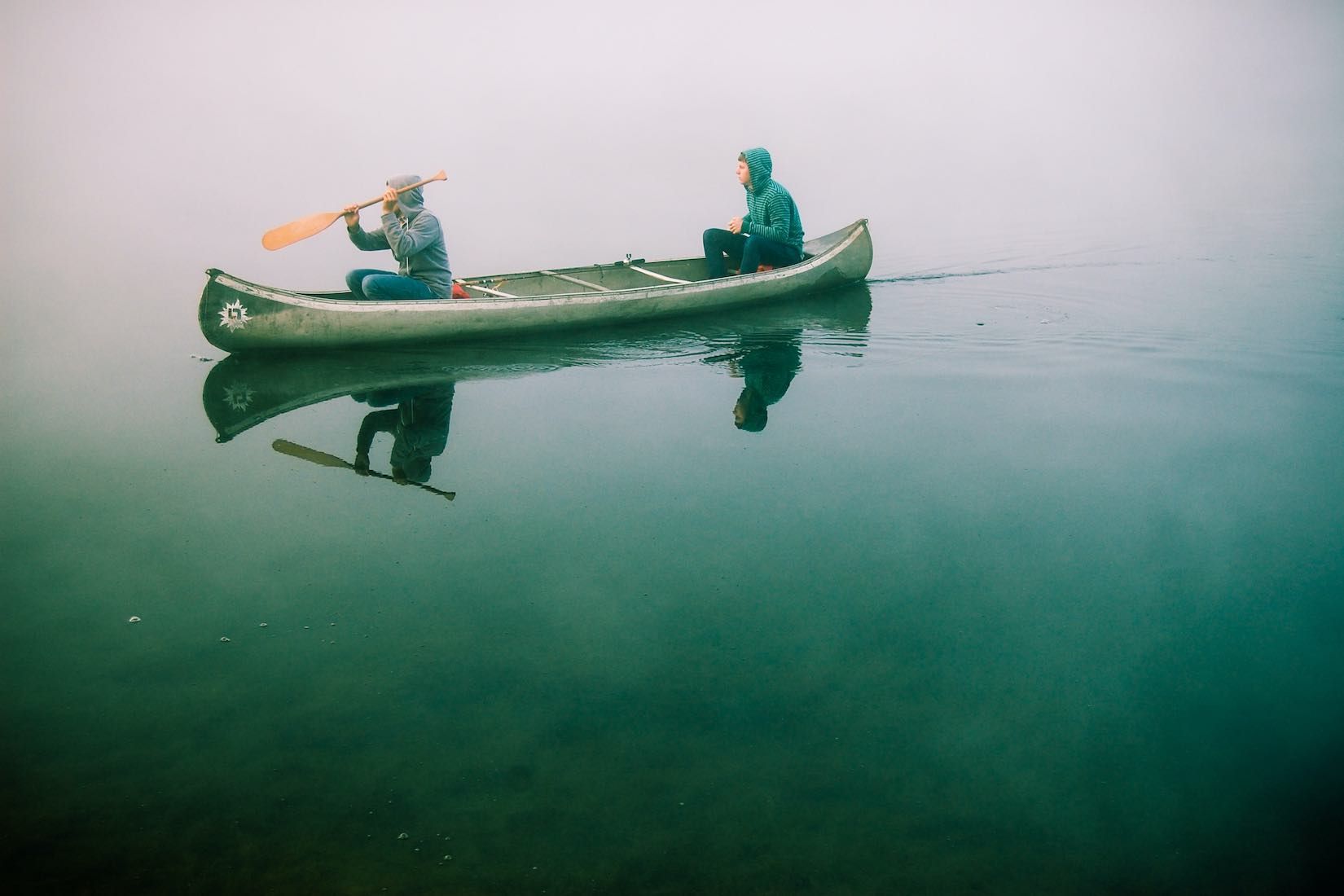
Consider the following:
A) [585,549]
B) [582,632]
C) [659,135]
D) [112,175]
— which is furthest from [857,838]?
[659,135]

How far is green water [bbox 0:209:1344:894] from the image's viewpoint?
260 cm

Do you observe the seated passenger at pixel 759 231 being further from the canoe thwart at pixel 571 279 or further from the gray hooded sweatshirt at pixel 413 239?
the gray hooded sweatshirt at pixel 413 239

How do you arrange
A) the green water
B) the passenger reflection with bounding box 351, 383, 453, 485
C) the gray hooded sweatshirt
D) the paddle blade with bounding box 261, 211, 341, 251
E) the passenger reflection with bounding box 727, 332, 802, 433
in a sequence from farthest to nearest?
1. the paddle blade with bounding box 261, 211, 341, 251
2. the gray hooded sweatshirt
3. the passenger reflection with bounding box 727, 332, 802, 433
4. the passenger reflection with bounding box 351, 383, 453, 485
5. the green water

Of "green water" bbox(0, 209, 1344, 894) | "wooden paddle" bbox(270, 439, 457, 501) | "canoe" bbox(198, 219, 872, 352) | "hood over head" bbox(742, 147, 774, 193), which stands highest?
"hood over head" bbox(742, 147, 774, 193)

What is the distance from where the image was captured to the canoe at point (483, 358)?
6734mm

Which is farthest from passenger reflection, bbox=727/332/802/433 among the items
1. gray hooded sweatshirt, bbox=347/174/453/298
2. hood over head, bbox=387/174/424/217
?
hood over head, bbox=387/174/424/217

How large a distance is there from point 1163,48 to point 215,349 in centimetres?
4953

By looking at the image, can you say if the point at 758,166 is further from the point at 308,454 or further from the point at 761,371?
the point at 308,454

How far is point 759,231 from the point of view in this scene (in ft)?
28.5

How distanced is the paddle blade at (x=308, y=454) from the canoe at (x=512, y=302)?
5.29 feet

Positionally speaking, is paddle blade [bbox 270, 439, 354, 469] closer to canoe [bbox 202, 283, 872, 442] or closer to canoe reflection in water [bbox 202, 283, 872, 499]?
Result: canoe reflection in water [bbox 202, 283, 872, 499]

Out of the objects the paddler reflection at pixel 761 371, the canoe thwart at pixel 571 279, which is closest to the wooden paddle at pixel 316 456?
the paddler reflection at pixel 761 371

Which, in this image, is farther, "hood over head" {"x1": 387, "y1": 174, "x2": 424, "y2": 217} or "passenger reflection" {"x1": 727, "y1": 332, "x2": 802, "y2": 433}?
"hood over head" {"x1": 387, "y1": 174, "x2": 424, "y2": 217}

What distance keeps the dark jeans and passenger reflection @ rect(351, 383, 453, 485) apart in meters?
3.28
